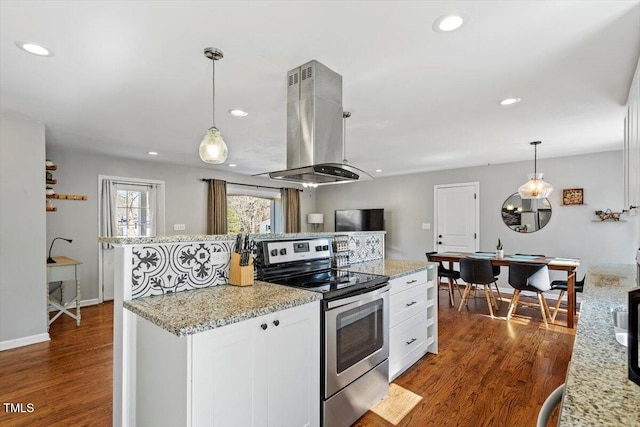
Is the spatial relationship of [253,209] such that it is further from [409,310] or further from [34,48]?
[34,48]

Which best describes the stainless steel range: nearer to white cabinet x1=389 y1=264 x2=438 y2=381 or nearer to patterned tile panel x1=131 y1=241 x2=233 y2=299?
white cabinet x1=389 y1=264 x2=438 y2=381

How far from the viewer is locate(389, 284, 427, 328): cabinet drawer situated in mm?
2469

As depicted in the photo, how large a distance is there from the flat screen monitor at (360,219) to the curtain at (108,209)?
468 centimetres

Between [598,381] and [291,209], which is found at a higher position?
[291,209]

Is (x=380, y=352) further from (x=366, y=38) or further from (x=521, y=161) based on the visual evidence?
(x=521, y=161)

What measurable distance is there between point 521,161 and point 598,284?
380 centimetres

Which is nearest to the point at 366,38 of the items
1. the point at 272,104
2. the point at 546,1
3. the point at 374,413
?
the point at 546,1

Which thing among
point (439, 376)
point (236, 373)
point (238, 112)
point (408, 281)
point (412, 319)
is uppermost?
point (238, 112)

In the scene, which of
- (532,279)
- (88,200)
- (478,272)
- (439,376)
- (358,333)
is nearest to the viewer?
(358,333)

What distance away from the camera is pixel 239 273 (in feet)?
6.48

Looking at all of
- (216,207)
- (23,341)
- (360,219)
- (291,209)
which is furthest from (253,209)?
(23,341)

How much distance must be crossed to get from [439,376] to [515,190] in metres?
4.25

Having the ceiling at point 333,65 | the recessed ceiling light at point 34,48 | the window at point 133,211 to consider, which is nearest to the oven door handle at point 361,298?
the ceiling at point 333,65

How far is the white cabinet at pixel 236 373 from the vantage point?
1.28 metres
